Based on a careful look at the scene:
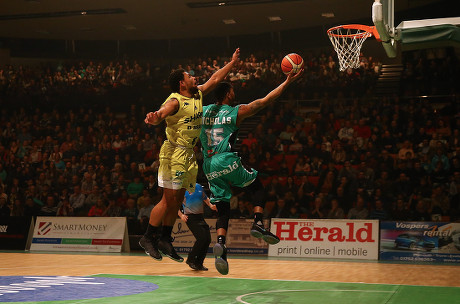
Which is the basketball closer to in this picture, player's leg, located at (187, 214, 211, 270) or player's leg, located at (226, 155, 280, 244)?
player's leg, located at (226, 155, 280, 244)

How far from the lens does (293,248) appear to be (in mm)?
13727

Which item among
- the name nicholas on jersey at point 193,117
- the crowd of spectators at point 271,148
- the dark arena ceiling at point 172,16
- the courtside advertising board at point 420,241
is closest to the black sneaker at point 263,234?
the name nicholas on jersey at point 193,117

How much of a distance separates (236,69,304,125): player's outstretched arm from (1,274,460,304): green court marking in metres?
2.10

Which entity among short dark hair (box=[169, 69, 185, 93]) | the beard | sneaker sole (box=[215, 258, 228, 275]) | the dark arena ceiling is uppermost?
the dark arena ceiling

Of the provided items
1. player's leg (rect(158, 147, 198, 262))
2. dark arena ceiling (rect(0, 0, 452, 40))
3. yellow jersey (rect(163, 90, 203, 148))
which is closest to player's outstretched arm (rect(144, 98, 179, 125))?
yellow jersey (rect(163, 90, 203, 148))

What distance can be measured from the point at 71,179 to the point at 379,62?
415 inches

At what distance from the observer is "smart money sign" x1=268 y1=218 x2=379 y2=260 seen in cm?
1318

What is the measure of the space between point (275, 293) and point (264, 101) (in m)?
2.26

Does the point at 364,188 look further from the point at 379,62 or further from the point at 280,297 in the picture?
the point at 280,297

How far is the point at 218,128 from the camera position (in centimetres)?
727

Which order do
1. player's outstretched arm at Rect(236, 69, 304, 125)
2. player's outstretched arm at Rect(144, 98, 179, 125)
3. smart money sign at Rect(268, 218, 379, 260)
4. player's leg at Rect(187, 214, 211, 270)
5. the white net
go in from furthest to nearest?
smart money sign at Rect(268, 218, 379, 260) → the white net → player's leg at Rect(187, 214, 211, 270) → player's outstretched arm at Rect(236, 69, 304, 125) → player's outstretched arm at Rect(144, 98, 179, 125)

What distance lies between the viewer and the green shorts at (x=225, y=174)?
7102mm

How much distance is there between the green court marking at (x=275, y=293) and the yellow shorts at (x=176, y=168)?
1291 millimetres

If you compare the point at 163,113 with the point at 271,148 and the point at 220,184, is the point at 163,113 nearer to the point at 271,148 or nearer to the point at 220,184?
the point at 220,184
